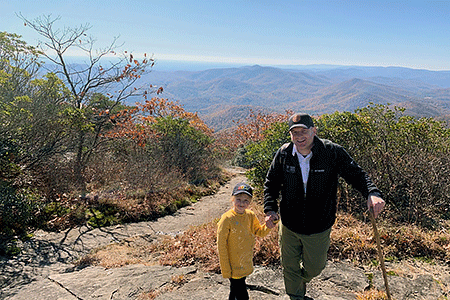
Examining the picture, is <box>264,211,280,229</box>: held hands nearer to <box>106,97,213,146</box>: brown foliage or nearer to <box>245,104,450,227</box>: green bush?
<box>245,104,450,227</box>: green bush

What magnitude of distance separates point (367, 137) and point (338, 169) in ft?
12.4

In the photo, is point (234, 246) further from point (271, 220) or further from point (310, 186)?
point (310, 186)

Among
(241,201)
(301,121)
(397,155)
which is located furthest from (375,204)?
(397,155)

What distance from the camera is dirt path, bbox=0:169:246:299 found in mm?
4051

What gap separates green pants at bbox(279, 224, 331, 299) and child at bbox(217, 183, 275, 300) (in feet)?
0.85

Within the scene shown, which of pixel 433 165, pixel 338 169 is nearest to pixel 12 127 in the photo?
pixel 338 169

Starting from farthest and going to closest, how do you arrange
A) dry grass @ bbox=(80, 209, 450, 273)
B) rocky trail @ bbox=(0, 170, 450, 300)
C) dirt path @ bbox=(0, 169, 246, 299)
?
dirt path @ bbox=(0, 169, 246, 299), dry grass @ bbox=(80, 209, 450, 273), rocky trail @ bbox=(0, 170, 450, 300)

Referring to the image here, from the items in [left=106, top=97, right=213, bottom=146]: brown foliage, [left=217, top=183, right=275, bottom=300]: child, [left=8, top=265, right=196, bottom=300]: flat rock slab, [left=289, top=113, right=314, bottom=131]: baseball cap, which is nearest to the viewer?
[left=289, top=113, right=314, bottom=131]: baseball cap

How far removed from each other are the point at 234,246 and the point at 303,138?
1264mm

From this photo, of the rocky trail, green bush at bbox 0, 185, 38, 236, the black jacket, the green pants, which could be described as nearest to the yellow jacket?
the green pants

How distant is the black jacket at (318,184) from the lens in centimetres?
244

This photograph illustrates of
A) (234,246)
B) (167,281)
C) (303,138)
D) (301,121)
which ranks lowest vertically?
(167,281)

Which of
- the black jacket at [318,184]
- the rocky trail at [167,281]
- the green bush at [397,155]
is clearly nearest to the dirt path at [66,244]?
the rocky trail at [167,281]

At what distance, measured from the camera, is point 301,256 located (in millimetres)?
2697
